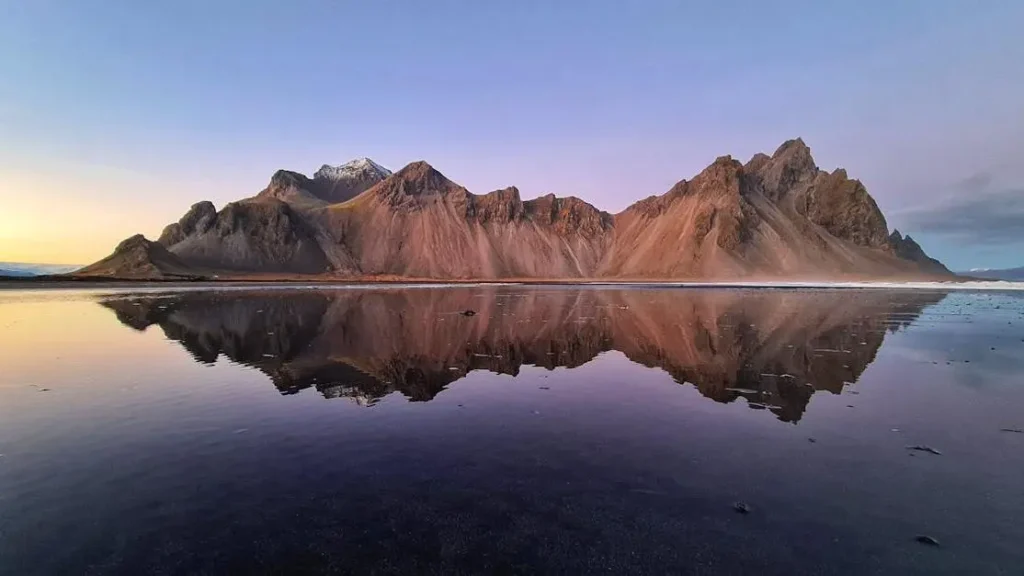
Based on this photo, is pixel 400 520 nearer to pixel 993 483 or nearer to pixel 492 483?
pixel 492 483

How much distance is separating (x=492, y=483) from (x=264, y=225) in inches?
7840

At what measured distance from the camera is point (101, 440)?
38.1 ft

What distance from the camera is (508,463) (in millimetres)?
10398

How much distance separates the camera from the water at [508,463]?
717 centimetres

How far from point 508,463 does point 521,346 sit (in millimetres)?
16167

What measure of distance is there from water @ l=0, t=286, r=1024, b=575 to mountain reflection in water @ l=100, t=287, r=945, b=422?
0.26 m

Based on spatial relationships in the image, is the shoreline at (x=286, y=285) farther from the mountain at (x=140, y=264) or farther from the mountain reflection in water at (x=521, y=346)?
the mountain reflection in water at (x=521, y=346)

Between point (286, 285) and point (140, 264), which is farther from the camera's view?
point (140, 264)

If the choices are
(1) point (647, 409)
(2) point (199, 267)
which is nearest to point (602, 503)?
(1) point (647, 409)

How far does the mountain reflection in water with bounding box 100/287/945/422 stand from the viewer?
17.9 meters

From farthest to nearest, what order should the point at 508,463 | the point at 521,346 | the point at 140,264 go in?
the point at 140,264, the point at 521,346, the point at 508,463

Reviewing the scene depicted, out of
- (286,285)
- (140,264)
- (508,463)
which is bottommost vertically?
(508,463)

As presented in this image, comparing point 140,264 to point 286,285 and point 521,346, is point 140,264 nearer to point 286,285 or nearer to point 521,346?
point 286,285

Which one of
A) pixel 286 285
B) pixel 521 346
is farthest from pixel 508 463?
pixel 286 285
